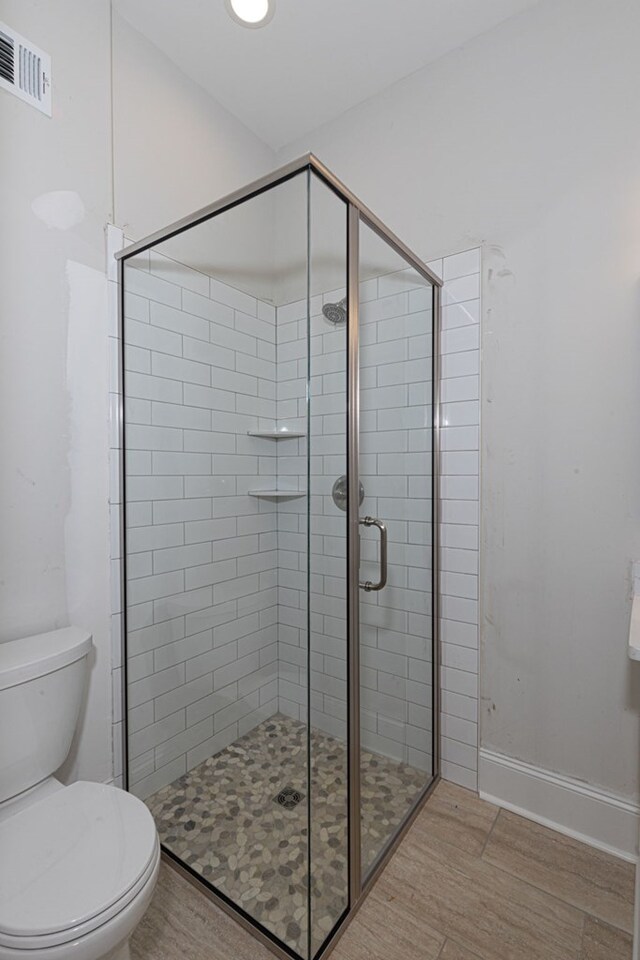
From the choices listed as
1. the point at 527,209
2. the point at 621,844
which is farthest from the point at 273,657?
the point at 527,209

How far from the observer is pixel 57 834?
107cm

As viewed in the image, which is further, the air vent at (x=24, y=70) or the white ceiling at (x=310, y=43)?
the white ceiling at (x=310, y=43)

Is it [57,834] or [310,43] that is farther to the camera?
[310,43]

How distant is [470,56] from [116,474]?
208 cm

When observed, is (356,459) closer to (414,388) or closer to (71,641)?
(414,388)

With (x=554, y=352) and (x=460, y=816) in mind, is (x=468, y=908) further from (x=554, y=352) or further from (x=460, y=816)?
(x=554, y=352)

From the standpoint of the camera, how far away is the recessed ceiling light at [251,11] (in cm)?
156

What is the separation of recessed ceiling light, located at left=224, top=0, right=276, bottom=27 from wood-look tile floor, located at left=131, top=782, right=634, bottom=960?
9.47 feet

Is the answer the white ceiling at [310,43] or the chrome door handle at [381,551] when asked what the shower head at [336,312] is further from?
the white ceiling at [310,43]

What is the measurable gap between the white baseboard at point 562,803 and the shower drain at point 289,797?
93 cm

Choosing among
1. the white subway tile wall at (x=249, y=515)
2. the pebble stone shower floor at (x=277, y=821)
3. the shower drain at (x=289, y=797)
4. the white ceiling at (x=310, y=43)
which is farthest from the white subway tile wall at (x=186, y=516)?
the white ceiling at (x=310, y=43)

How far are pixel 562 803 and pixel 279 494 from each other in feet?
4.84

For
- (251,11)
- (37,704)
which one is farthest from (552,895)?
(251,11)

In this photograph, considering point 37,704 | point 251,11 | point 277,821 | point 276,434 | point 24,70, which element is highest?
point 251,11
